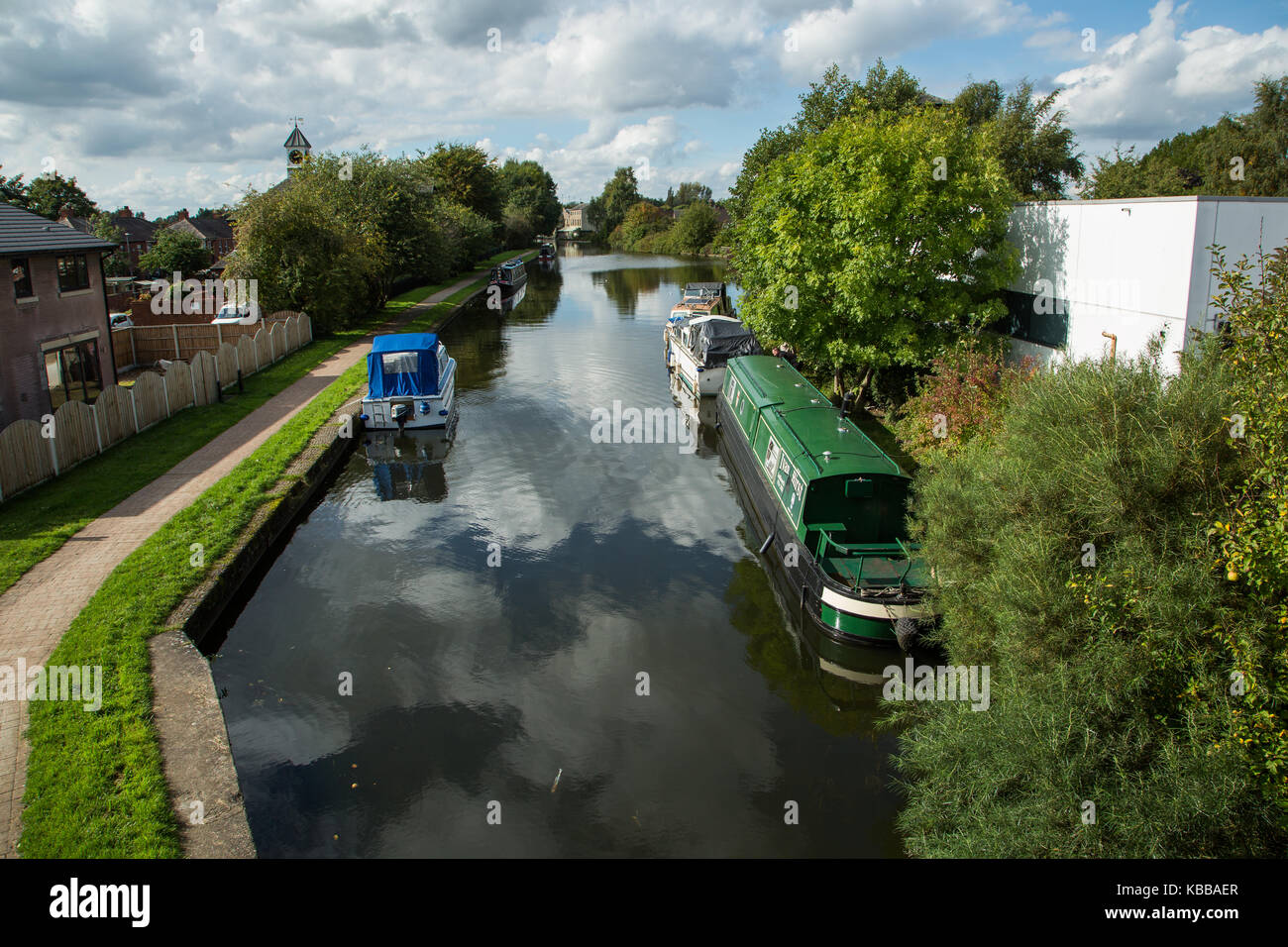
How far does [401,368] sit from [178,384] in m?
5.33

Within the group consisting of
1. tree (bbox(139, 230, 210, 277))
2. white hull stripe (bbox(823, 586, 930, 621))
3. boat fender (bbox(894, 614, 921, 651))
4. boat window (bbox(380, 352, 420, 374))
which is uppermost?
tree (bbox(139, 230, 210, 277))

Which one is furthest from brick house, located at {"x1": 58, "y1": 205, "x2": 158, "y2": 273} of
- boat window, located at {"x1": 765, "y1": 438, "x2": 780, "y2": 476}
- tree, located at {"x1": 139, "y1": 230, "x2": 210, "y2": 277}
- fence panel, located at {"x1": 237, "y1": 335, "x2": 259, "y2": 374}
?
boat window, located at {"x1": 765, "y1": 438, "x2": 780, "y2": 476}

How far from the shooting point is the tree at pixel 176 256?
A: 4647cm

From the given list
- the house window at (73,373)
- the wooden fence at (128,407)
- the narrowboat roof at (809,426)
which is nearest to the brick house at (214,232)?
the wooden fence at (128,407)

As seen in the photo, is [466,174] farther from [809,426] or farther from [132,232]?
[809,426]

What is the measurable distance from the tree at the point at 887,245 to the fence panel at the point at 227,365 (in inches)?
591

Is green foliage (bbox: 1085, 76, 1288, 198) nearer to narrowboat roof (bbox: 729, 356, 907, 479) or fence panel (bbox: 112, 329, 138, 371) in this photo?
narrowboat roof (bbox: 729, 356, 907, 479)

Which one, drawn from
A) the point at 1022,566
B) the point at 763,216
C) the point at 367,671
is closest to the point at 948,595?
the point at 1022,566

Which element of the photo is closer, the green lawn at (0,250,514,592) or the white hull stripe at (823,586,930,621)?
the white hull stripe at (823,586,930,621)

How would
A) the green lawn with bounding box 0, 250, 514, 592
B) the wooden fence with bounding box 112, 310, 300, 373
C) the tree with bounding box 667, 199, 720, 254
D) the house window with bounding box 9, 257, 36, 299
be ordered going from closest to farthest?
the green lawn with bounding box 0, 250, 514, 592
the house window with bounding box 9, 257, 36, 299
the wooden fence with bounding box 112, 310, 300, 373
the tree with bounding box 667, 199, 720, 254

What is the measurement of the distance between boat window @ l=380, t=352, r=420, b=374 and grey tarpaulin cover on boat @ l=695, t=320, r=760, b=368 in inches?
313

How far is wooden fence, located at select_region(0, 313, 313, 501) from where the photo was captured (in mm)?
14055

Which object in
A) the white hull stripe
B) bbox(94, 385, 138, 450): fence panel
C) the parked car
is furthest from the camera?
the parked car
